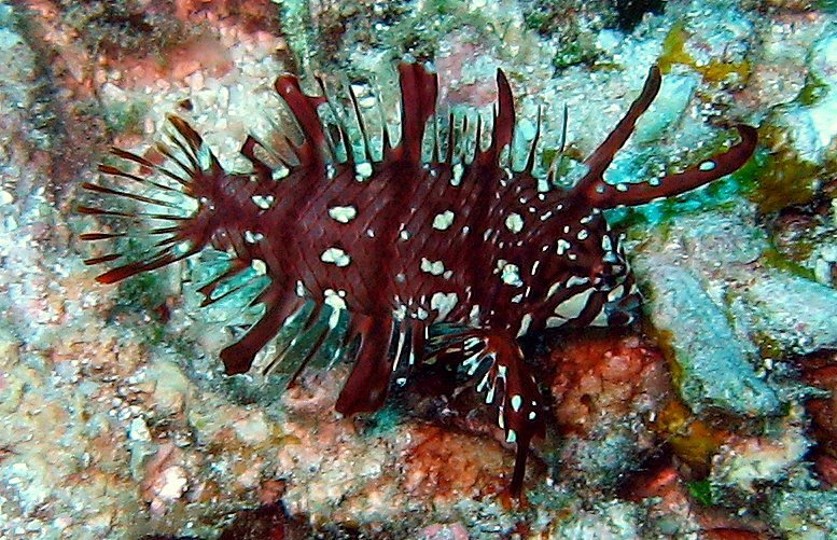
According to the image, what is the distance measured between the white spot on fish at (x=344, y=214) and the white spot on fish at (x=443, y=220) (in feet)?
1.26

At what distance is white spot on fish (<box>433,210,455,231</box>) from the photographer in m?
3.49

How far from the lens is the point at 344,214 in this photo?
349 centimetres

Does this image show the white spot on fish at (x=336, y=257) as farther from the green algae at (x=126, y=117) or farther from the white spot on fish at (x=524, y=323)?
the green algae at (x=126, y=117)

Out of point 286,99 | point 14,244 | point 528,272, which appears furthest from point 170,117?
point 528,272

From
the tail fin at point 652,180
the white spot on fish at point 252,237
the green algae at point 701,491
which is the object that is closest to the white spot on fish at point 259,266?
the white spot on fish at point 252,237

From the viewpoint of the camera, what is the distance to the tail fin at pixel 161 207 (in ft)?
12.2

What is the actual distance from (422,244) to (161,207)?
5.44 feet

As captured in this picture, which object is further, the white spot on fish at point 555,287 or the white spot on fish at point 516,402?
the white spot on fish at point 555,287

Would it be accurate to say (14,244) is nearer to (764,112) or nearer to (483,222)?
(483,222)

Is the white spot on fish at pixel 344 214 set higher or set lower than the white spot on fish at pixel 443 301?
higher

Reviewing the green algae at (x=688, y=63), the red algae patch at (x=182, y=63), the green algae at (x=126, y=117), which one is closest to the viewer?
the green algae at (x=688, y=63)

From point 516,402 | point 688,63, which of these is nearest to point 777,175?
point 688,63

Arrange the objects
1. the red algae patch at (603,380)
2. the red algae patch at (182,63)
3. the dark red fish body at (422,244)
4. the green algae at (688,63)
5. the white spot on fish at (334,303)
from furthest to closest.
→ the red algae patch at (182,63) → the green algae at (688,63) → the red algae patch at (603,380) → the white spot on fish at (334,303) → the dark red fish body at (422,244)

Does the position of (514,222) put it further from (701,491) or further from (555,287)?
(701,491)
